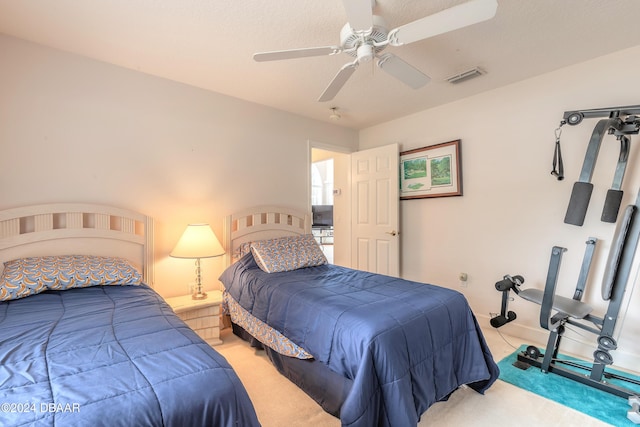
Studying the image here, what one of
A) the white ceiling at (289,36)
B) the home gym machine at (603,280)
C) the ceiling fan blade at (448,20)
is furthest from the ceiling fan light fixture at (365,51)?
the home gym machine at (603,280)

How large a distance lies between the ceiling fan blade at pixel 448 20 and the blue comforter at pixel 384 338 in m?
1.52

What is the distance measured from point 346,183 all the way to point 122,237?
10.1 ft

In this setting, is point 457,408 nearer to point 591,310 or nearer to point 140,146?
point 591,310

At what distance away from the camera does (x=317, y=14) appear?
1.84 meters

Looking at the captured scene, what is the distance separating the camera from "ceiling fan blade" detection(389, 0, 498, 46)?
1.29m

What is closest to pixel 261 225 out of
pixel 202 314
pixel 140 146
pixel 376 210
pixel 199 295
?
pixel 199 295

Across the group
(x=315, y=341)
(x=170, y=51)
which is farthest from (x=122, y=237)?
(x=315, y=341)

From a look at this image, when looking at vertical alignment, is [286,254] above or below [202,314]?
above

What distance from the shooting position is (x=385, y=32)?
1.63m

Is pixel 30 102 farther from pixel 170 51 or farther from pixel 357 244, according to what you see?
pixel 357 244

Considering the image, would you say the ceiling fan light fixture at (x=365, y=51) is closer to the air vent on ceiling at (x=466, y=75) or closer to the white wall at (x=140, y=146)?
the air vent on ceiling at (x=466, y=75)

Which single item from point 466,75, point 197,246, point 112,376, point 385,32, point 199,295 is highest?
point 466,75

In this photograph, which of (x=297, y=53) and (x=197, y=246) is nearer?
(x=297, y=53)

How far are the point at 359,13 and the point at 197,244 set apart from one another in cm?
211
